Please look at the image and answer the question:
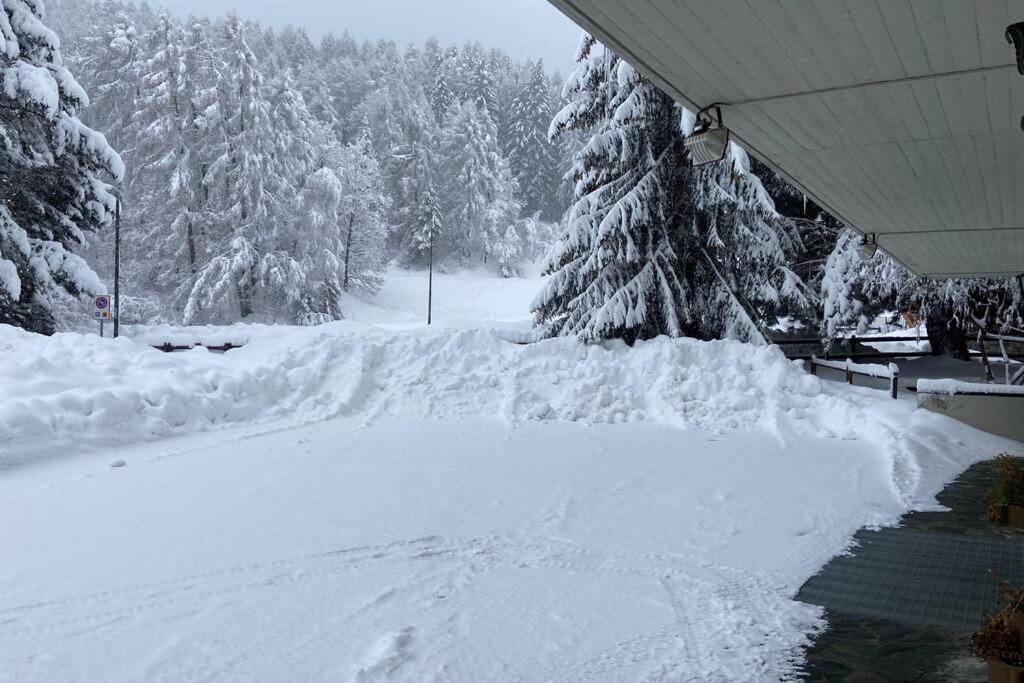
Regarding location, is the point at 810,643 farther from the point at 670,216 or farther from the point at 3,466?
the point at 670,216

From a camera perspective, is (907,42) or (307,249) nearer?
(907,42)

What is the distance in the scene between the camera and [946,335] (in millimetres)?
17844

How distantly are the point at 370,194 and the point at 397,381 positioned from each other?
30.3m

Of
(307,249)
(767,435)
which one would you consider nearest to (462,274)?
(307,249)

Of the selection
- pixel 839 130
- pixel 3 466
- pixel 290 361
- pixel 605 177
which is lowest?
pixel 3 466

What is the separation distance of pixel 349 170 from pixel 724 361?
32.1 meters

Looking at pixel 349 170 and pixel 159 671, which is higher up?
pixel 349 170

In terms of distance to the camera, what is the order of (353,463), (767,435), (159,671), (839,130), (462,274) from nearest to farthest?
(159,671), (839,130), (353,463), (767,435), (462,274)

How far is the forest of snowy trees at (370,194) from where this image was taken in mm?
13273

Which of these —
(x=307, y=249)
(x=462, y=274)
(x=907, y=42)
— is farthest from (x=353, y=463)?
(x=462, y=274)

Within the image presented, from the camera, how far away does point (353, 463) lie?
789 cm

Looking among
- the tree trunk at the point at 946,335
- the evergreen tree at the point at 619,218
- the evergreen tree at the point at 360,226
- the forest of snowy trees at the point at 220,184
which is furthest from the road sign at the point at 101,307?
the evergreen tree at the point at 360,226

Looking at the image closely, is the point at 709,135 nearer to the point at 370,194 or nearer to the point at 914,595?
the point at 914,595

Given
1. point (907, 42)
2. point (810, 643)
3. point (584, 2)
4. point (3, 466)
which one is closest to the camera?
point (584, 2)
